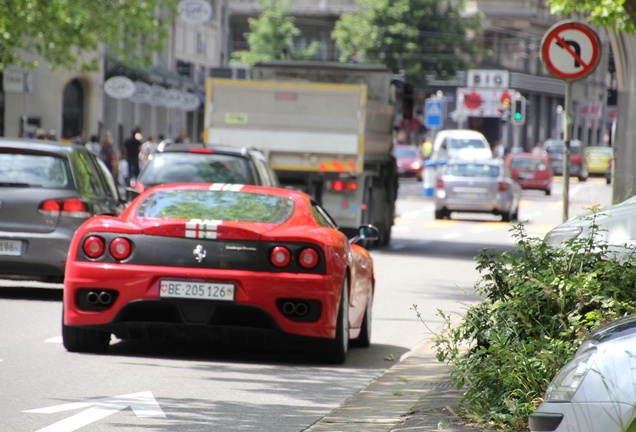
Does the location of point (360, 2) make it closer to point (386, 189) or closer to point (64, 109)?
point (64, 109)

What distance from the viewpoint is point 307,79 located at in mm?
24578

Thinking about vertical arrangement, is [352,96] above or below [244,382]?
above

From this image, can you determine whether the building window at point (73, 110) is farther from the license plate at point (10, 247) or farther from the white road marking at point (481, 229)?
the license plate at point (10, 247)

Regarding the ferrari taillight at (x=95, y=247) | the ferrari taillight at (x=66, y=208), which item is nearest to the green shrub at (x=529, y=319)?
the ferrari taillight at (x=95, y=247)

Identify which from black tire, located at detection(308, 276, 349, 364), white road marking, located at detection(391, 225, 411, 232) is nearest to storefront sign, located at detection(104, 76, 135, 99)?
white road marking, located at detection(391, 225, 411, 232)

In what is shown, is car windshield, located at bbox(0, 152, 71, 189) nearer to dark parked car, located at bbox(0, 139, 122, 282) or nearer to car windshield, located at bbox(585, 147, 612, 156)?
dark parked car, located at bbox(0, 139, 122, 282)

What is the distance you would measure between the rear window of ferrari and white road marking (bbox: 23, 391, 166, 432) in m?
1.87

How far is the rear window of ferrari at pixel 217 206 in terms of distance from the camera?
9.52 m

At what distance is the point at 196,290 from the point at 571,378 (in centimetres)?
447

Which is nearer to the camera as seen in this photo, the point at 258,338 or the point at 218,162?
the point at 258,338

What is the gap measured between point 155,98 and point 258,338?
37511 millimetres

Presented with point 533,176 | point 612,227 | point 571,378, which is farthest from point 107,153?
point 571,378

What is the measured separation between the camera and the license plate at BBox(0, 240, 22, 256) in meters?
13.2

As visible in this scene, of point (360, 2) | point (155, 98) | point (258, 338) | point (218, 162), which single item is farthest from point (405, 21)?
point (258, 338)
